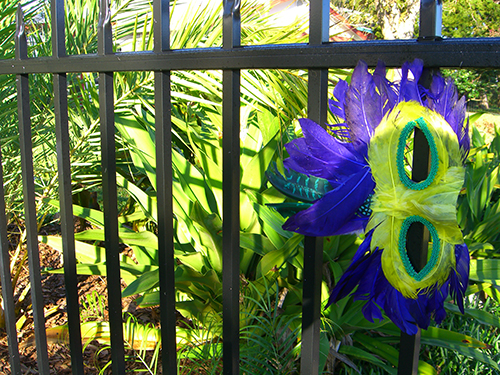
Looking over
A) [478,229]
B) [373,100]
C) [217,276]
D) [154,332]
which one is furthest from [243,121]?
[373,100]

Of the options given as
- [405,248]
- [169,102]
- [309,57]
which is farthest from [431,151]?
[169,102]

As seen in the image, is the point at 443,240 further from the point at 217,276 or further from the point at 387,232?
the point at 217,276

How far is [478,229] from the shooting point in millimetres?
2461

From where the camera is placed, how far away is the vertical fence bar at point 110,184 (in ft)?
3.51

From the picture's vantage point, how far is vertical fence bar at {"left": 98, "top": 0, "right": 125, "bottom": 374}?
42.2 inches

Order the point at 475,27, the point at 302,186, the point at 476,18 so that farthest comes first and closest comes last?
the point at 475,27
the point at 476,18
the point at 302,186

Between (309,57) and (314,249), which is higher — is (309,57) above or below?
above

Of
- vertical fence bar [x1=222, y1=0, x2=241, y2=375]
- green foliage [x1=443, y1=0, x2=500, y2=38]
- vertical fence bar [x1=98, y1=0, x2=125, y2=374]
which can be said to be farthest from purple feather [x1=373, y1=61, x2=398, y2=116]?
green foliage [x1=443, y1=0, x2=500, y2=38]

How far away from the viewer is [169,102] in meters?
0.99

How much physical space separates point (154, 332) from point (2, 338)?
3.50 ft

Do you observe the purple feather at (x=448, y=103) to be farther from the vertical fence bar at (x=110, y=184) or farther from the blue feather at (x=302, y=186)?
the vertical fence bar at (x=110, y=184)

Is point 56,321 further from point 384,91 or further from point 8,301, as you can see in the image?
point 384,91

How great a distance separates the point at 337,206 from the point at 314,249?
0.54 feet

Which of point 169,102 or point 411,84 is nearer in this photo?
point 411,84
